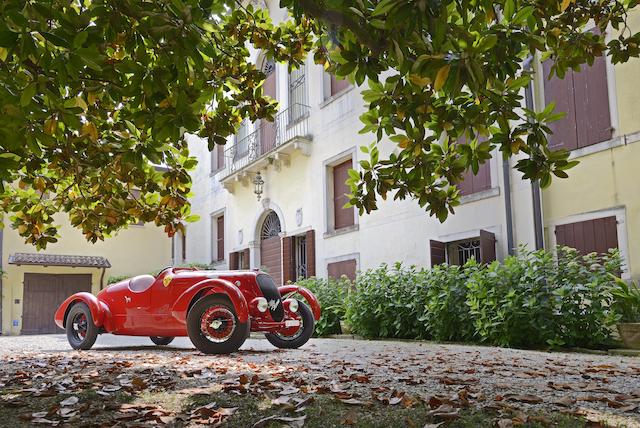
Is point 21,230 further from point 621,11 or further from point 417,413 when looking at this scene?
point 621,11

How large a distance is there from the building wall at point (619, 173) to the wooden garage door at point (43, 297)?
56.8ft

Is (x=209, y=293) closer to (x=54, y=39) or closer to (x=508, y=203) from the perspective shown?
(x=54, y=39)

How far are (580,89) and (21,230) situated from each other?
784 cm

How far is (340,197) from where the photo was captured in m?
14.1

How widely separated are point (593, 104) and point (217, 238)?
46.1 ft

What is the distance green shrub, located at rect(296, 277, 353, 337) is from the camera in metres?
10.8

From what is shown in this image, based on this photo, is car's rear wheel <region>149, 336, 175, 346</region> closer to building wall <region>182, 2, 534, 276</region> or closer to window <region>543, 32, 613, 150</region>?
building wall <region>182, 2, 534, 276</region>

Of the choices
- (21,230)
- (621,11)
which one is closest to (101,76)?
(21,230)

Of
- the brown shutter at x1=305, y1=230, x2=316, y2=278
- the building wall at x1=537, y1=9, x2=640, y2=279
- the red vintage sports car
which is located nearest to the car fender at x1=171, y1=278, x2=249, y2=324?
the red vintage sports car

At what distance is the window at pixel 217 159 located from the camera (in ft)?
66.6

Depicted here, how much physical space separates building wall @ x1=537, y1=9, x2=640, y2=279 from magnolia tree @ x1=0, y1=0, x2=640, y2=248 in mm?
3765

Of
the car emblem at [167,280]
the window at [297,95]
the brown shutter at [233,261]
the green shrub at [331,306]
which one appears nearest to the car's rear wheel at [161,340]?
the car emblem at [167,280]

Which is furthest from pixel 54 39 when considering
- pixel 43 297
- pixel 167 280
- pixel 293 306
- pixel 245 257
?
pixel 43 297

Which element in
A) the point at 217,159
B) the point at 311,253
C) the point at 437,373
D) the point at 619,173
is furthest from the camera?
the point at 217,159
